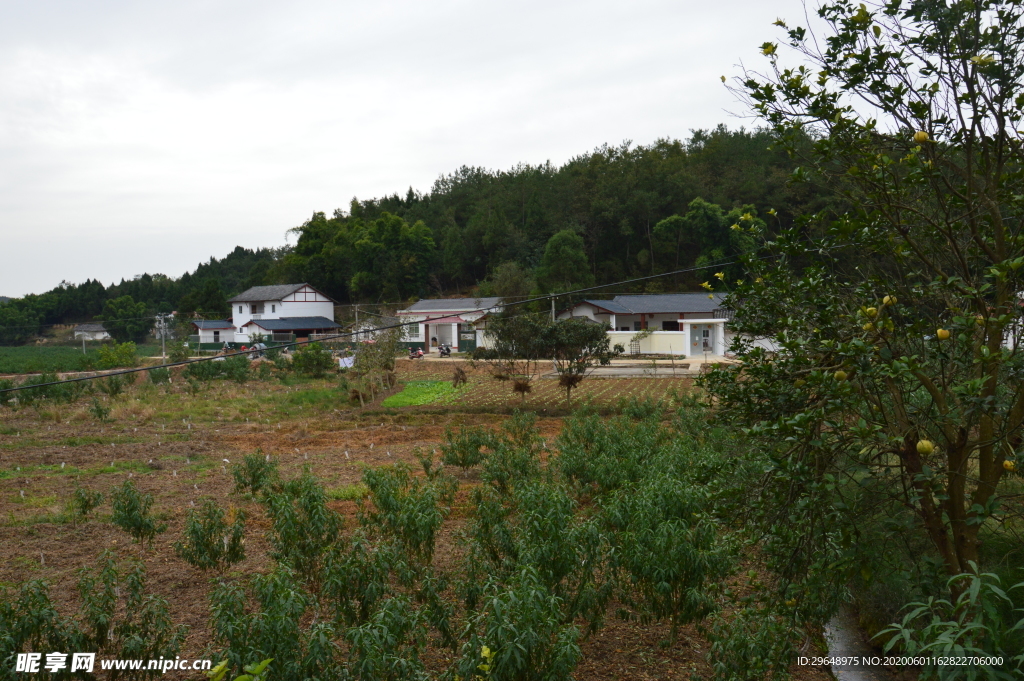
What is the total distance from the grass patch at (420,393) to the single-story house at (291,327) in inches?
1066

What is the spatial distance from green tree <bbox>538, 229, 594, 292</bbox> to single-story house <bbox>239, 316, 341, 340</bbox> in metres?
20.3

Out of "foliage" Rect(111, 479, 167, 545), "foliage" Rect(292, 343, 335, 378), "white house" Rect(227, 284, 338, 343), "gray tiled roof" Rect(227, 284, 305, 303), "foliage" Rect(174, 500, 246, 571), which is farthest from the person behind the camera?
"gray tiled roof" Rect(227, 284, 305, 303)

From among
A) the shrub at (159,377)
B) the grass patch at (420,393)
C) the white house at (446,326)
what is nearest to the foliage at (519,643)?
the grass patch at (420,393)

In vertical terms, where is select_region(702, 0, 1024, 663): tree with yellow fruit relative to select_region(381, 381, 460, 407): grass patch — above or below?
above

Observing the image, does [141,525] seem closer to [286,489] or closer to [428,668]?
[286,489]

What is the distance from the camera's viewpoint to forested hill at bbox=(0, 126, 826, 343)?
47.7 m

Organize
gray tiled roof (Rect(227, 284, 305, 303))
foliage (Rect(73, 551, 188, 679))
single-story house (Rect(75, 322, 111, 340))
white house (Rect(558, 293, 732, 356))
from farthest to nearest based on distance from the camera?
single-story house (Rect(75, 322, 111, 340)), gray tiled roof (Rect(227, 284, 305, 303)), white house (Rect(558, 293, 732, 356)), foliage (Rect(73, 551, 188, 679))

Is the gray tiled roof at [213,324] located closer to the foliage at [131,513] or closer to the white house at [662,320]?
the white house at [662,320]

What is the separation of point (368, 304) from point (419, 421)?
4218 cm

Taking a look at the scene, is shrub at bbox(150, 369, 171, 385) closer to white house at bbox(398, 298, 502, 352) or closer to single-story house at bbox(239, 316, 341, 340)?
white house at bbox(398, 298, 502, 352)

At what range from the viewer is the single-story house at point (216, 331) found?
2311 inches

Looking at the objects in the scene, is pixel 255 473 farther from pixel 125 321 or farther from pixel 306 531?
pixel 125 321

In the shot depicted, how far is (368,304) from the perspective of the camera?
200 feet

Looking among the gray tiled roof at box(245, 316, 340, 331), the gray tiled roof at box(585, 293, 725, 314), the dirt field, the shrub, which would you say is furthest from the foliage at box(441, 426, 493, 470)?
the gray tiled roof at box(245, 316, 340, 331)
